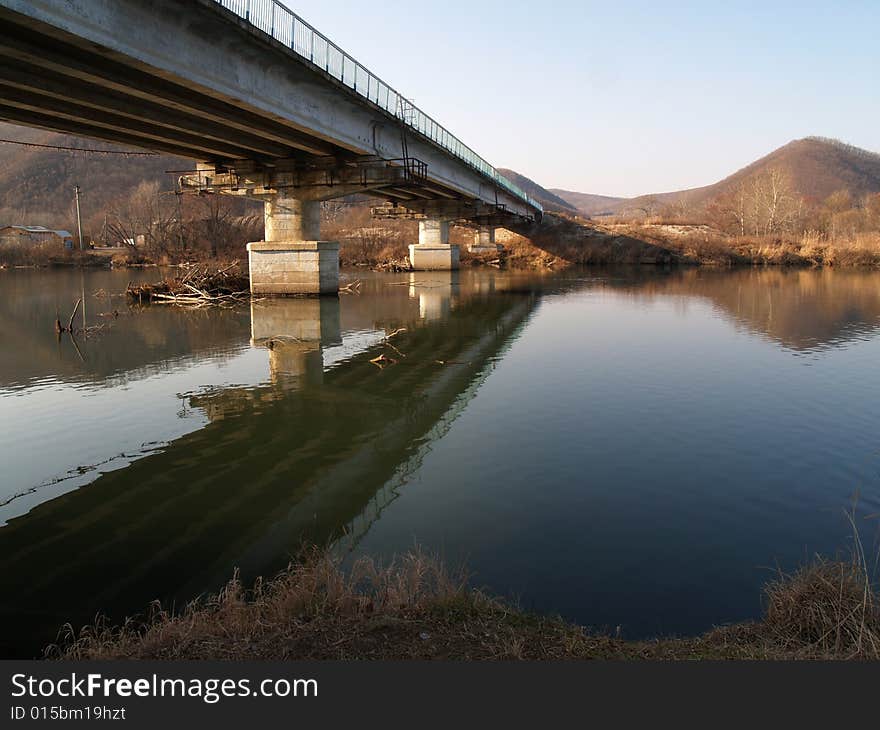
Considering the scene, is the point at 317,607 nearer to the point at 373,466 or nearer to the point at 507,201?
the point at 373,466

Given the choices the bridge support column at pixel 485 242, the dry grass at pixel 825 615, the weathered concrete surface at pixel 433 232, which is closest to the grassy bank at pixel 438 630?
the dry grass at pixel 825 615

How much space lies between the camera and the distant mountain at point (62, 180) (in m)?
147

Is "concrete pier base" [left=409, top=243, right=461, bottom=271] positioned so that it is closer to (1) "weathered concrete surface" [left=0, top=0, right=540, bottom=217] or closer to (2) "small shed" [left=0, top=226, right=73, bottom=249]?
(1) "weathered concrete surface" [left=0, top=0, right=540, bottom=217]

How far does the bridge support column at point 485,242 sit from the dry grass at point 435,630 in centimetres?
6762

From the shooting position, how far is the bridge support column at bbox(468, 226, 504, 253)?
2837 inches

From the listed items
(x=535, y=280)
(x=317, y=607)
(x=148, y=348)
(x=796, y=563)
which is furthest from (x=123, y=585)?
(x=535, y=280)

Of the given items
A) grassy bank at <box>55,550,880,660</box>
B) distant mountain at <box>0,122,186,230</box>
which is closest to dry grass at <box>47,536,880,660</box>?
grassy bank at <box>55,550,880,660</box>

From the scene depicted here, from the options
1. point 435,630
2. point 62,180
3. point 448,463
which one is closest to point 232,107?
point 448,463

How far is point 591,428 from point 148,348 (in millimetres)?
13581

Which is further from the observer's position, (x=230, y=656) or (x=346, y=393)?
(x=346, y=393)

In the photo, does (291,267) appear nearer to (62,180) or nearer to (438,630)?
(438,630)

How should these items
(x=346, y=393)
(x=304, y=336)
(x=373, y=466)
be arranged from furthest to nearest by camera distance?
(x=304, y=336)
(x=346, y=393)
(x=373, y=466)

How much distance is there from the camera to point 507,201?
65625 mm

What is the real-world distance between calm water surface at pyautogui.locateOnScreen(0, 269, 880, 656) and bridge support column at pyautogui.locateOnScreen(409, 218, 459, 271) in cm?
3773
